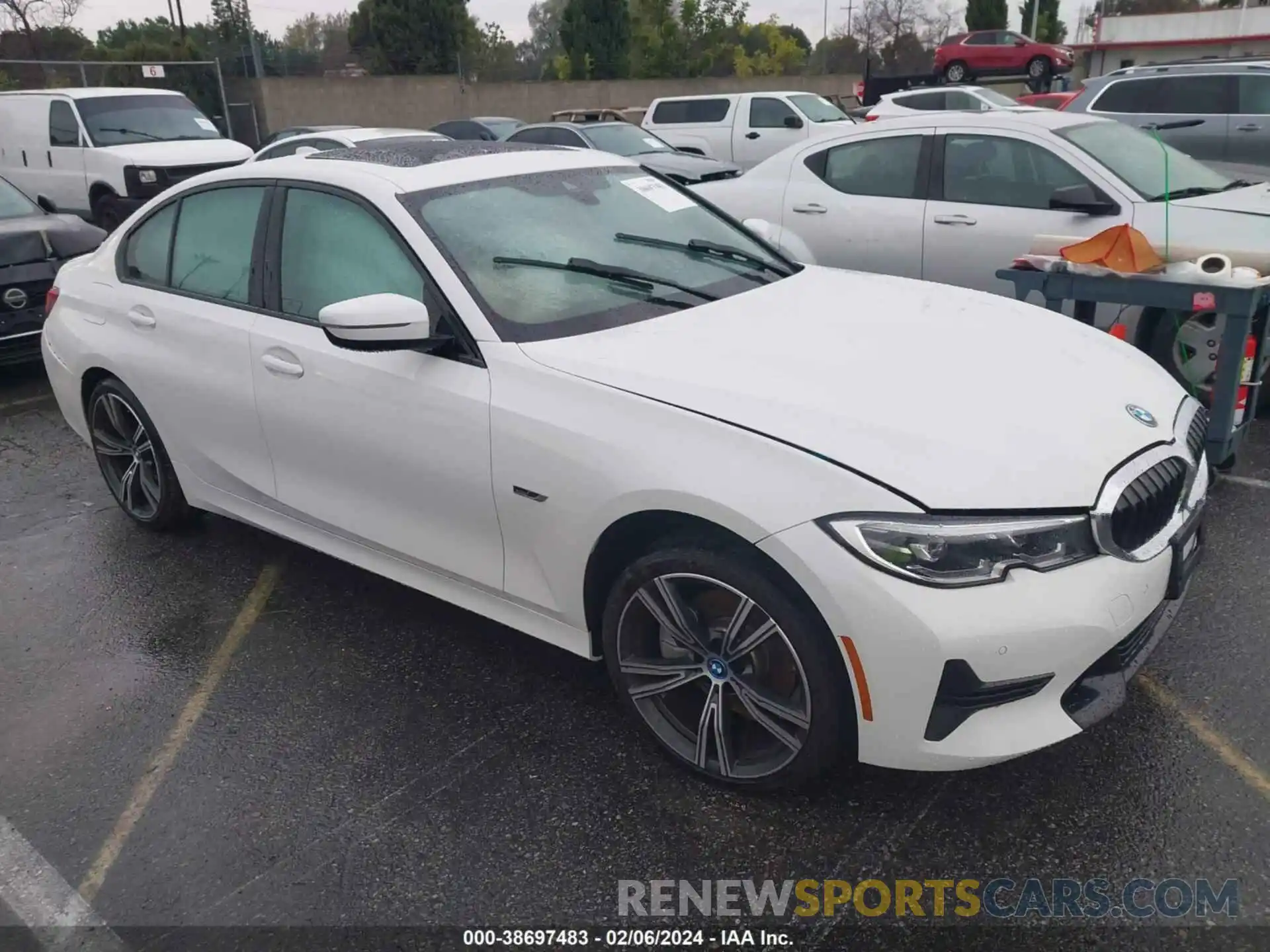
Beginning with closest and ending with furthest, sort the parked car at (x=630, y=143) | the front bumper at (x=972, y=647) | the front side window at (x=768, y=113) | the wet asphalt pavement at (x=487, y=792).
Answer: the front bumper at (x=972, y=647), the wet asphalt pavement at (x=487, y=792), the parked car at (x=630, y=143), the front side window at (x=768, y=113)

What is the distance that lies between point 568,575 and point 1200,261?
323cm

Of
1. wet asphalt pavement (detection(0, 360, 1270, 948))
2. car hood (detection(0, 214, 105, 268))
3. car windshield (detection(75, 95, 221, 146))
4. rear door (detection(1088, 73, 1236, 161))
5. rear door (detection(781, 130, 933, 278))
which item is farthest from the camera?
car windshield (detection(75, 95, 221, 146))

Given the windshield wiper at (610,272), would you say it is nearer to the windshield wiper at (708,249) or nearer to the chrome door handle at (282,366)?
the windshield wiper at (708,249)

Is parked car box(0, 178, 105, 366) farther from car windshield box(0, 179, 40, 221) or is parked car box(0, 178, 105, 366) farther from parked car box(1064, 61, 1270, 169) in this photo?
parked car box(1064, 61, 1270, 169)

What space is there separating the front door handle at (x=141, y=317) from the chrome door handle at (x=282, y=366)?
85cm

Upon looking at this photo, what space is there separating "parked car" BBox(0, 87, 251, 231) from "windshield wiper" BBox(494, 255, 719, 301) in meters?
10.8

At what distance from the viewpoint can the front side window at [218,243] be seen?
3.91 m

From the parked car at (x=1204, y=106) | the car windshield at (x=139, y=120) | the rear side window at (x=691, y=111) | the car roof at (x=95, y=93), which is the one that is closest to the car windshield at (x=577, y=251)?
the parked car at (x=1204, y=106)

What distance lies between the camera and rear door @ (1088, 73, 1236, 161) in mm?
11344

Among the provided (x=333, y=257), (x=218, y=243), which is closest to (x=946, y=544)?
(x=333, y=257)

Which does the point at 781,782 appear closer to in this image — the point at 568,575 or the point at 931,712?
the point at 931,712

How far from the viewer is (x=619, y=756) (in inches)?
122

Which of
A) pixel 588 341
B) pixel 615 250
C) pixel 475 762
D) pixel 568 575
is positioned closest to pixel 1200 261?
pixel 615 250

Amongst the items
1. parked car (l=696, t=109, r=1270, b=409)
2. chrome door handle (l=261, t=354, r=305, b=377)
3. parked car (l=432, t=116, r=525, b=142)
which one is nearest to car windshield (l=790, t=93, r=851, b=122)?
parked car (l=432, t=116, r=525, b=142)
